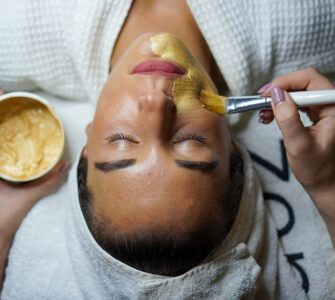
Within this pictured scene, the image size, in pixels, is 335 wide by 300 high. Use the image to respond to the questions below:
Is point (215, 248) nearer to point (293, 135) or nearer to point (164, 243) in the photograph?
point (164, 243)

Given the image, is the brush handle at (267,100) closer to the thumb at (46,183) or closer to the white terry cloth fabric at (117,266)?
the white terry cloth fabric at (117,266)

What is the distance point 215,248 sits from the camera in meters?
0.91

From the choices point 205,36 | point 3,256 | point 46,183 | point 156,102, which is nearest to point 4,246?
point 3,256

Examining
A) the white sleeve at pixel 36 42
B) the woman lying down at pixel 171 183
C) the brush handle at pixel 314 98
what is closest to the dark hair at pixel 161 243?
the woman lying down at pixel 171 183

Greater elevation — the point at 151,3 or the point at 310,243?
Answer: the point at 151,3

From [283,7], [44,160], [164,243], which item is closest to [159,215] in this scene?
[164,243]

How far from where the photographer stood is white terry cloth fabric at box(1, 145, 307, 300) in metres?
0.89

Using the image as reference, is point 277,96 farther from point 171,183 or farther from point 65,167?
point 65,167

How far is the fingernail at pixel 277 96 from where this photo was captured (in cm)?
77

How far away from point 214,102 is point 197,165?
12cm

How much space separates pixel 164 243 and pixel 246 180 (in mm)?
290

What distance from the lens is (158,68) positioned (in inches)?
32.9

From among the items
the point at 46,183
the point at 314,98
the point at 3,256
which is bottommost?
the point at 3,256

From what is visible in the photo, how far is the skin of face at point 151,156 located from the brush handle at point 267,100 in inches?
2.7
